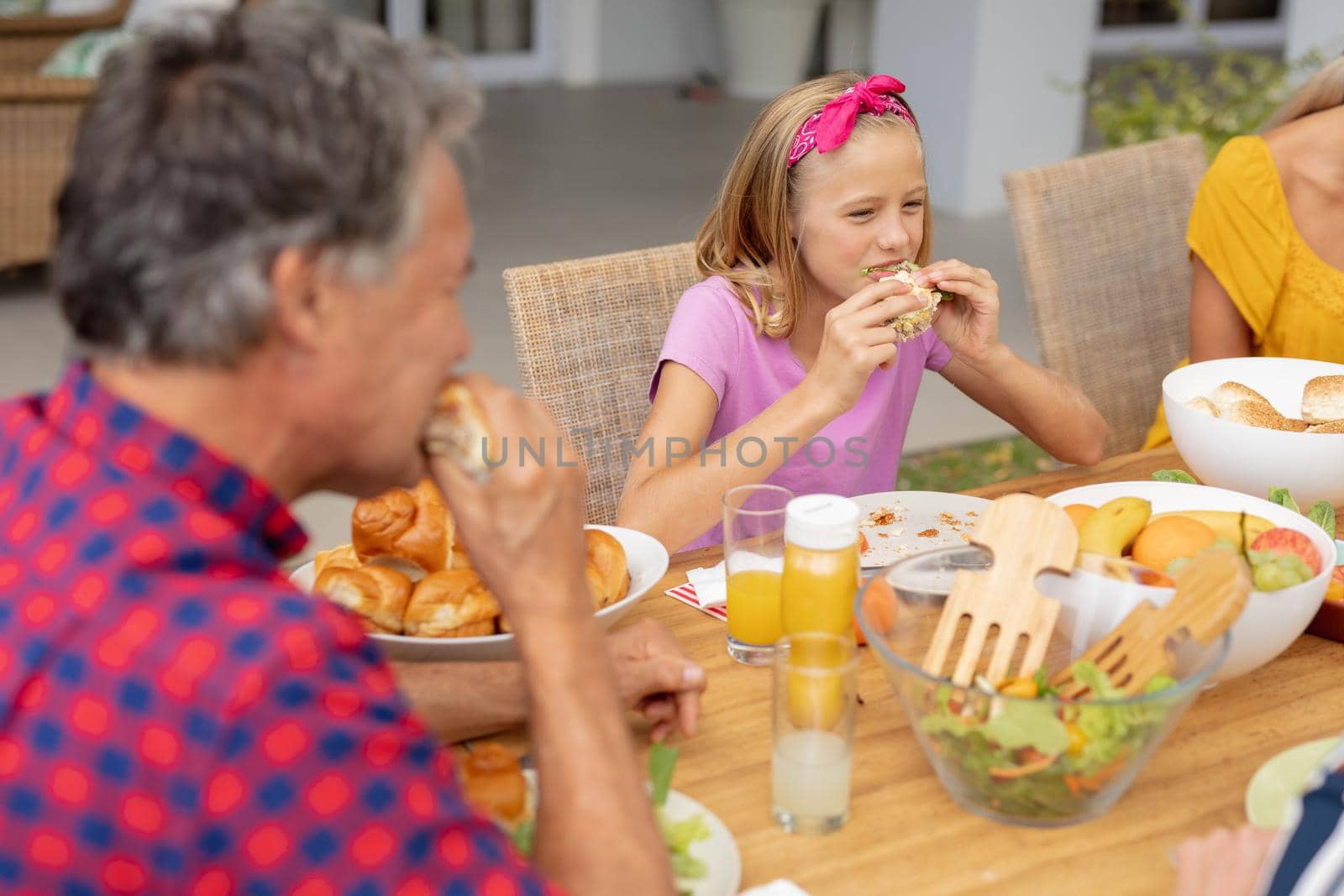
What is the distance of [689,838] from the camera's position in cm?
117

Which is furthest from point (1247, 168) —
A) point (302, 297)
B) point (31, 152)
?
point (31, 152)

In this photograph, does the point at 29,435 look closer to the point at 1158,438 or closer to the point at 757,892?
the point at 757,892

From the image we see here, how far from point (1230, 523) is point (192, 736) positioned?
1.21 metres

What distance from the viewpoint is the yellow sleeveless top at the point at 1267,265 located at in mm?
2512

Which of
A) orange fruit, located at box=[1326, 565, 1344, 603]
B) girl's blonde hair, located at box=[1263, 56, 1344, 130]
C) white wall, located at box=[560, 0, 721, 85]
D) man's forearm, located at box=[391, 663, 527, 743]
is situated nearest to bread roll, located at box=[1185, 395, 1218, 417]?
orange fruit, located at box=[1326, 565, 1344, 603]

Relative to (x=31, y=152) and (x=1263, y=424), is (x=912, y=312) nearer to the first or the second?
(x=1263, y=424)

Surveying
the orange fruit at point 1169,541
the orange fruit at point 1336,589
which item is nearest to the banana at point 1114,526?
the orange fruit at point 1169,541

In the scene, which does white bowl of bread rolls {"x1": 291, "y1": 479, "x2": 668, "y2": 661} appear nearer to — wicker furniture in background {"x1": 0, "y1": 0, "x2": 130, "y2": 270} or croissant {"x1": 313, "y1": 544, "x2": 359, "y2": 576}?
croissant {"x1": 313, "y1": 544, "x2": 359, "y2": 576}

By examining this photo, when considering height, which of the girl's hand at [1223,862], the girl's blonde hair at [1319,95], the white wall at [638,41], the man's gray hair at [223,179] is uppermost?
the man's gray hair at [223,179]

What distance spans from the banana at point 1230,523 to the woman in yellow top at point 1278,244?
0.90m

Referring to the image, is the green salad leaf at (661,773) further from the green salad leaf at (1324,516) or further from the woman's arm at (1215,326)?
the woman's arm at (1215,326)

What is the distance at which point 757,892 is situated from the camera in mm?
1104

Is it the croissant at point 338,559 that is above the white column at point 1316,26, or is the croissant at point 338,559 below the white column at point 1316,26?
below

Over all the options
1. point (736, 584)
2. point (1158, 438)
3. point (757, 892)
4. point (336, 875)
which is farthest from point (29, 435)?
point (1158, 438)
